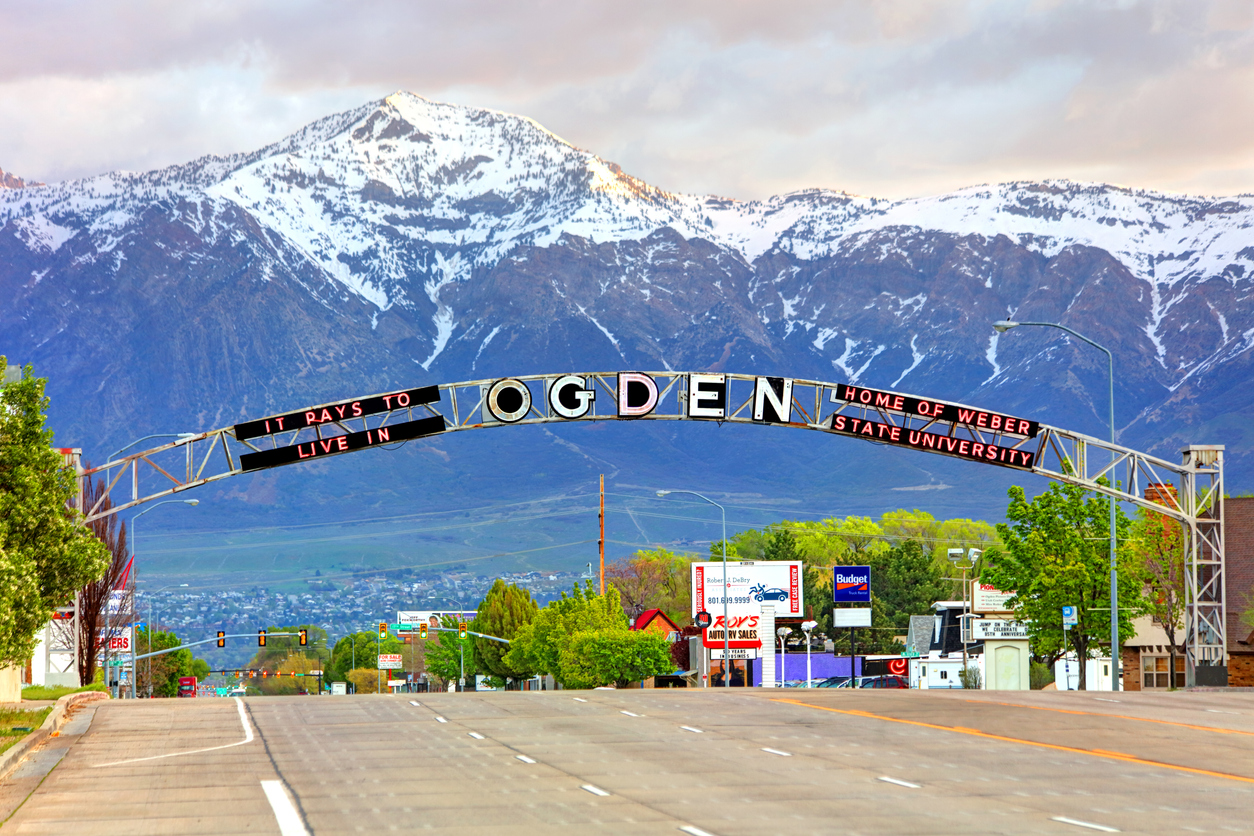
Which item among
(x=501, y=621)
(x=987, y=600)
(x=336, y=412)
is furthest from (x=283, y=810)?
(x=501, y=621)

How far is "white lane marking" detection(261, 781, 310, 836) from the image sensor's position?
20.2m

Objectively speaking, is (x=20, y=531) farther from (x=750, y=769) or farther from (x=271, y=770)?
(x=750, y=769)

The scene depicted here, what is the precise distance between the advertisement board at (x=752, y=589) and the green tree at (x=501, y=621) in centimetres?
2450

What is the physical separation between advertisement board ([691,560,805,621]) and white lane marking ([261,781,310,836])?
256 feet

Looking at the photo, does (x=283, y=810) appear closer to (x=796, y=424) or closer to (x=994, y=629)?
(x=796, y=424)

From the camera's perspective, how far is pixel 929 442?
170 ft

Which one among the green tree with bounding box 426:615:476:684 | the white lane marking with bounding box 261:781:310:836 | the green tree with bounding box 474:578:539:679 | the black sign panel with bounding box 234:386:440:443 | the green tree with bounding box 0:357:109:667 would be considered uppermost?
the black sign panel with bounding box 234:386:440:443

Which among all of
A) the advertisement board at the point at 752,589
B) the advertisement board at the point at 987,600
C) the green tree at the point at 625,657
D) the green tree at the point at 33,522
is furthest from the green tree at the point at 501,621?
the green tree at the point at 33,522

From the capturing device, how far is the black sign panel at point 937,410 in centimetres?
5116

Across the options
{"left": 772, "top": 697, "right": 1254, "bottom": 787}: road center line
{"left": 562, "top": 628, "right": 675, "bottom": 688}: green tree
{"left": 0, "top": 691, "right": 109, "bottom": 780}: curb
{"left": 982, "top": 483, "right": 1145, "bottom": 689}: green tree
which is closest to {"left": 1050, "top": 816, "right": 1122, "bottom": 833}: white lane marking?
{"left": 772, "top": 697, "right": 1254, "bottom": 787}: road center line

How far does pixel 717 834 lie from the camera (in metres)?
19.5

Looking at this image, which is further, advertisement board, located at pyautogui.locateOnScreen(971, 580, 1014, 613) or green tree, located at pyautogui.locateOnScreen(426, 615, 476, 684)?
green tree, located at pyautogui.locateOnScreen(426, 615, 476, 684)

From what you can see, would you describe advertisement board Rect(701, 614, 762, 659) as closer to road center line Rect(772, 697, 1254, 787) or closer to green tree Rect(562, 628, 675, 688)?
green tree Rect(562, 628, 675, 688)

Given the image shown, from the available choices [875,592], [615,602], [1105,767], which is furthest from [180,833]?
[875,592]
